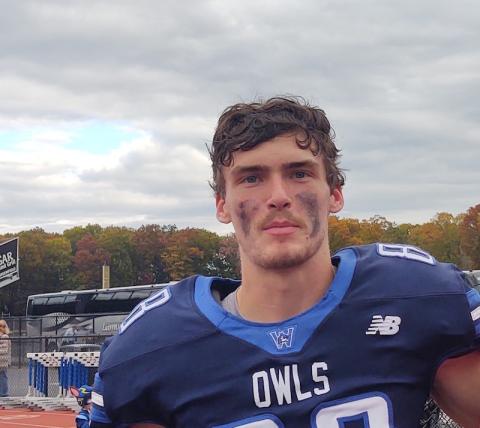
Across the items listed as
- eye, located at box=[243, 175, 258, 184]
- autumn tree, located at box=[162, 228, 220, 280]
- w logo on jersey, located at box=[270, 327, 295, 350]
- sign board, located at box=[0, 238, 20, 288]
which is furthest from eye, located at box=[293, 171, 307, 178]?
autumn tree, located at box=[162, 228, 220, 280]

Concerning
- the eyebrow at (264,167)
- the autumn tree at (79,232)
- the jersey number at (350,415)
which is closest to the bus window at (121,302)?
the eyebrow at (264,167)

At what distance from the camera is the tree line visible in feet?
231

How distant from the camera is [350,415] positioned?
235 centimetres

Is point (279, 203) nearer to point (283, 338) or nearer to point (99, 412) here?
point (283, 338)

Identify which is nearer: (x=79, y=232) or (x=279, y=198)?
(x=279, y=198)

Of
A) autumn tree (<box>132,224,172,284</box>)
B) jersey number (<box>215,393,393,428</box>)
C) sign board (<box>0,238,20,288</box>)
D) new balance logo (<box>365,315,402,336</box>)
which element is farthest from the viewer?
autumn tree (<box>132,224,172,284</box>)

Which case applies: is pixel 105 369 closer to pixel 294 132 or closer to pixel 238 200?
pixel 238 200

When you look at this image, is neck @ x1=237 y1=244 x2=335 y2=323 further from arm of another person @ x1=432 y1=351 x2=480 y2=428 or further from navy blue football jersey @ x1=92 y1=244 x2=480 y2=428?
arm of another person @ x1=432 y1=351 x2=480 y2=428

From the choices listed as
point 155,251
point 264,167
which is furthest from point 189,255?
point 264,167

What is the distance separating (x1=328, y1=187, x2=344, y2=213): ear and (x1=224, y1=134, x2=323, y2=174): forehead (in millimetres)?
125

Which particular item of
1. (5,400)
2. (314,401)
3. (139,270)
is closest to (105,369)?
(314,401)

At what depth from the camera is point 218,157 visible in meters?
2.63

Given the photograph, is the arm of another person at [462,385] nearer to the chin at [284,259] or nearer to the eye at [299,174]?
the chin at [284,259]

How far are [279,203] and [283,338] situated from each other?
381 millimetres
